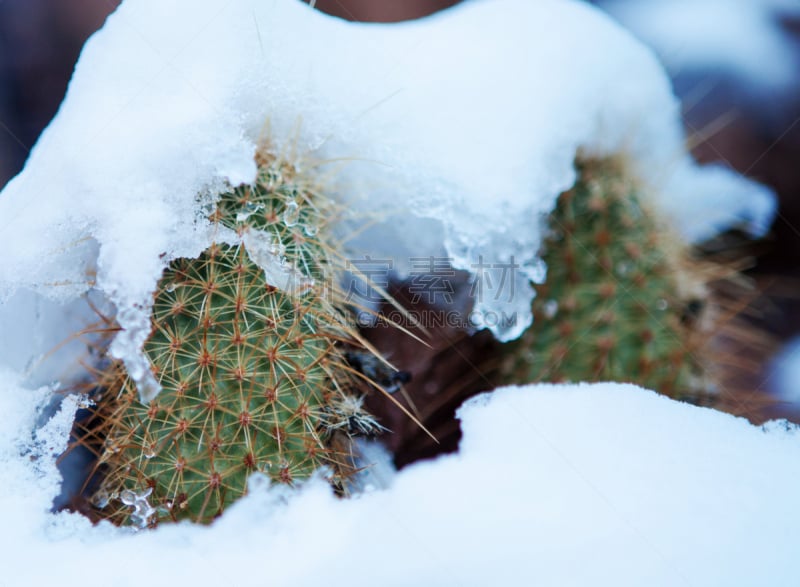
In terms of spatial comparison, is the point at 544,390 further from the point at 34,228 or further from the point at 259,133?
the point at 34,228

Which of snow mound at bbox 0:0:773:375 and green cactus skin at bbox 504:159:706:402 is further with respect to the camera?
green cactus skin at bbox 504:159:706:402

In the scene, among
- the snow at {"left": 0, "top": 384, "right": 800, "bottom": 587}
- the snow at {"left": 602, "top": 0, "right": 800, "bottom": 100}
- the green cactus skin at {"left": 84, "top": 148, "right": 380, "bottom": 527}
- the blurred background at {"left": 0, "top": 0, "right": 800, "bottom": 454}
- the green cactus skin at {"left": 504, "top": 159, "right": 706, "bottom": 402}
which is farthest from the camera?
the snow at {"left": 602, "top": 0, "right": 800, "bottom": 100}

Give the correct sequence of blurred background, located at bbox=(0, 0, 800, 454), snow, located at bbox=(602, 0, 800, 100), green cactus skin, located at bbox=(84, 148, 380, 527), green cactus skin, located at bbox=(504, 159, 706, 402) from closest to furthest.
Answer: green cactus skin, located at bbox=(84, 148, 380, 527) < green cactus skin, located at bbox=(504, 159, 706, 402) < blurred background, located at bbox=(0, 0, 800, 454) < snow, located at bbox=(602, 0, 800, 100)

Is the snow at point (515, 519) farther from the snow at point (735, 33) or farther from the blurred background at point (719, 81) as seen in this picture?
the snow at point (735, 33)

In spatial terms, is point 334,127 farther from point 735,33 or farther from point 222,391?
point 735,33

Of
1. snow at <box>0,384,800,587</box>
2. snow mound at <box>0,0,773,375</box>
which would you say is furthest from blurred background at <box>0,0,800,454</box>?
snow at <box>0,384,800,587</box>

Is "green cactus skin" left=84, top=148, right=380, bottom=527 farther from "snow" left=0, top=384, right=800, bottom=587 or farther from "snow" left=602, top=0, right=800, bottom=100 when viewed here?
"snow" left=602, top=0, right=800, bottom=100
